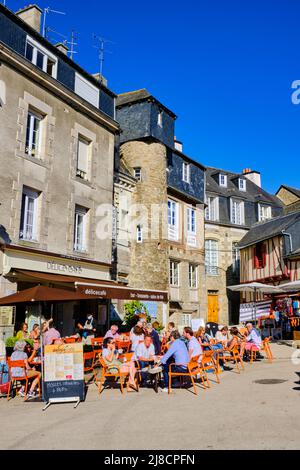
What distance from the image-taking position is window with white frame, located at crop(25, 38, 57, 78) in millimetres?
13434

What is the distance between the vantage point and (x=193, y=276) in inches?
893

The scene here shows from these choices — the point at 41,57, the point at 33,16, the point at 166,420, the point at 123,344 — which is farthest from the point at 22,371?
the point at 33,16

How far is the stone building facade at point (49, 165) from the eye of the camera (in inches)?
484

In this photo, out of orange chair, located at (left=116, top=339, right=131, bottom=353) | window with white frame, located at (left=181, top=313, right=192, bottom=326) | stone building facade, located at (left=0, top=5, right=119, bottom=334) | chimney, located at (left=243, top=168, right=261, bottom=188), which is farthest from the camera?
chimney, located at (left=243, top=168, right=261, bottom=188)

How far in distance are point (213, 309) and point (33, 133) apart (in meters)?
17.2

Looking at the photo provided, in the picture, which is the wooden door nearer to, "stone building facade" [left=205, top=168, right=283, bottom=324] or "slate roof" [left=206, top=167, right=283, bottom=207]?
"stone building facade" [left=205, top=168, right=283, bottom=324]

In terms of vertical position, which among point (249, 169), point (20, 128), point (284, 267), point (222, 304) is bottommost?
point (222, 304)

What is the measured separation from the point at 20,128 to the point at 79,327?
6471mm

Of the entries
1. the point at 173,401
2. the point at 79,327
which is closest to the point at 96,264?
the point at 79,327

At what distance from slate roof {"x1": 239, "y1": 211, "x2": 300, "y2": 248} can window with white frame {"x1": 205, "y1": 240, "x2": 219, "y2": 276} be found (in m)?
1.66

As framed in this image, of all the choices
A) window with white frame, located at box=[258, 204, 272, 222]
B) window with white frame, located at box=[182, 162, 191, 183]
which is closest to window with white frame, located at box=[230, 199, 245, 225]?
window with white frame, located at box=[258, 204, 272, 222]

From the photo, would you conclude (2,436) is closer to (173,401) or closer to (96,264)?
(173,401)

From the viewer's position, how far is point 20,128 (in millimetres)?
12773

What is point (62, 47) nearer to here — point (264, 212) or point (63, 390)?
point (63, 390)
